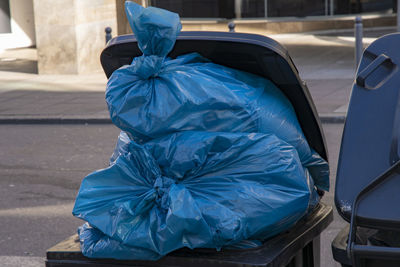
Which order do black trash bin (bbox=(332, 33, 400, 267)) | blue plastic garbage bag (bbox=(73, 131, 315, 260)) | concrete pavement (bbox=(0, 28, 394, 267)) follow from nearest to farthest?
1. black trash bin (bbox=(332, 33, 400, 267))
2. blue plastic garbage bag (bbox=(73, 131, 315, 260))
3. concrete pavement (bbox=(0, 28, 394, 267))

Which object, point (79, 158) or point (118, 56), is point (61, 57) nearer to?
point (79, 158)

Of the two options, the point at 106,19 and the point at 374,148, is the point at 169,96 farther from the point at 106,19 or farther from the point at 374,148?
the point at 106,19

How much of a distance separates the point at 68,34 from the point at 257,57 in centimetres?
1221

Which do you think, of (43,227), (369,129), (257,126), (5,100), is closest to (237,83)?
(257,126)

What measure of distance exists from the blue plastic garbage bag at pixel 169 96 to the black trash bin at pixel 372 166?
1.21 feet

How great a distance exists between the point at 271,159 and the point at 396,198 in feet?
1.65

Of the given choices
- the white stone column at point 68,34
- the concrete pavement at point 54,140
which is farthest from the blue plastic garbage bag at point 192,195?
the white stone column at point 68,34

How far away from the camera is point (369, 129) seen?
8.04 ft

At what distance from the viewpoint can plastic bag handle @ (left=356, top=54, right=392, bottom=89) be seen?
2.55 m

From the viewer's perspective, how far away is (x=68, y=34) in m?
14.4

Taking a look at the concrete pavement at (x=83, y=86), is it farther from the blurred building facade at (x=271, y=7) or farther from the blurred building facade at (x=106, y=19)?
the blurred building facade at (x=271, y=7)

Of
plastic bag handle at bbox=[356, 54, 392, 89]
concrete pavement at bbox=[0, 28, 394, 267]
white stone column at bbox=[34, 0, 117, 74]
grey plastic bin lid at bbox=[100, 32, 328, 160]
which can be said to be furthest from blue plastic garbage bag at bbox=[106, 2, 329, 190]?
white stone column at bbox=[34, 0, 117, 74]

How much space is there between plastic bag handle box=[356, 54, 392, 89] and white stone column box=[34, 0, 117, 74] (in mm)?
12311

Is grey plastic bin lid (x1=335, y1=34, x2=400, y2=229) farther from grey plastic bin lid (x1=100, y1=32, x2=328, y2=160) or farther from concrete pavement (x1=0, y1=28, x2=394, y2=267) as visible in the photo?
concrete pavement (x1=0, y1=28, x2=394, y2=267)
